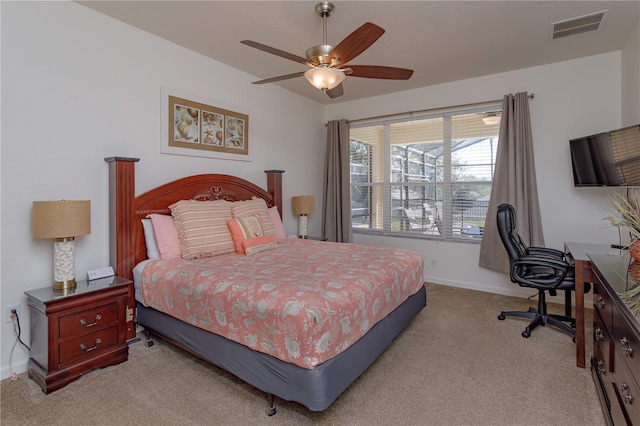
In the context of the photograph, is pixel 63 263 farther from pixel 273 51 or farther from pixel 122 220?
pixel 273 51

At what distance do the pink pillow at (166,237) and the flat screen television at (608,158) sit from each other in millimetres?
3883

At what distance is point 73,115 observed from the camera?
2510 millimetres

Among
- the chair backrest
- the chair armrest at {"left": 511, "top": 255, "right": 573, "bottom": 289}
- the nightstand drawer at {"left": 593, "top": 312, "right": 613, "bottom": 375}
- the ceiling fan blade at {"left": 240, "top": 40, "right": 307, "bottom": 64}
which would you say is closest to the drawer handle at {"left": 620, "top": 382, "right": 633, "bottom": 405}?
the nightstand drawer at {"left": 593, "top": 312, "right": 613, "bottom": 375}

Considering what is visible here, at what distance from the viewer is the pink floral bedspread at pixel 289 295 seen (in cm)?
166

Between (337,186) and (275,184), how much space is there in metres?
1.16

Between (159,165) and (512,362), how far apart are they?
11.3 ft

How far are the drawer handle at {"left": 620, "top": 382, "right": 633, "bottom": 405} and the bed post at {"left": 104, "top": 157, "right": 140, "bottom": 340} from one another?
314 cm

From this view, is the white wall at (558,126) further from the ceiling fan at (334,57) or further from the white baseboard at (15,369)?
the white baseboard at (15,369)

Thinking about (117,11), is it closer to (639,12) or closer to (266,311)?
(266,311)

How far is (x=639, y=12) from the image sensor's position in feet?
8.50

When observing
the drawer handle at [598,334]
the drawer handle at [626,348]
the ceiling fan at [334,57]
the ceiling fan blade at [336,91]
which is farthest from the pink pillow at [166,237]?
the drawer handle at [598,334]

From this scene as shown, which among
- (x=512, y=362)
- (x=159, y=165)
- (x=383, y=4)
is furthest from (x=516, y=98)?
(x=159, y=165)

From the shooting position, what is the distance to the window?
13.7ft

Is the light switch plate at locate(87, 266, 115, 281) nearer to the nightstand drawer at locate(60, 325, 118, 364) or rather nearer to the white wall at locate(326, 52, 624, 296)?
the nightstand drawer at locate(60, 325, 118, 364)
